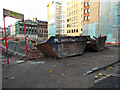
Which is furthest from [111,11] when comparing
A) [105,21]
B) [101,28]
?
[101,28]

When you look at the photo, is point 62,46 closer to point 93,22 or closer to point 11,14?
point 11,14

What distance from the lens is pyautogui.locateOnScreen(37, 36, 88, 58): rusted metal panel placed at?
5.90 meters

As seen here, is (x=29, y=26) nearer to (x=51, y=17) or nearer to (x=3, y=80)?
(x=51, y=17)

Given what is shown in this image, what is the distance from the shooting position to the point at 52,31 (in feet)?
222

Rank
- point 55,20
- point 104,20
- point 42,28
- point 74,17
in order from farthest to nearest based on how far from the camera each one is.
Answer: point 42,28 → point 55,20 → point 74,17 → point 104,20

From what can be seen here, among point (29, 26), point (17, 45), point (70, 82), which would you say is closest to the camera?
point (70, 82)

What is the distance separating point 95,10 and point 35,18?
171ft

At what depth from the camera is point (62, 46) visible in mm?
6344

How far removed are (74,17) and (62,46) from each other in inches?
1646

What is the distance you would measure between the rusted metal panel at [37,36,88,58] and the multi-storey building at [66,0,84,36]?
110 ft

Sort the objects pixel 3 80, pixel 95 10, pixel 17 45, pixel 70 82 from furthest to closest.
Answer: pixel 95 10, pixel 17 45, pixel 3 80, pixel 70 82

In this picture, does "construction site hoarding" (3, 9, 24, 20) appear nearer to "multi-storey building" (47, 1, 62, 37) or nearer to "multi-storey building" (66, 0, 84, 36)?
"multi-storey building" (66, 0, 84, 36)

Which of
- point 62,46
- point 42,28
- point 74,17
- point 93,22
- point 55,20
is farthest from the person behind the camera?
point 42,28

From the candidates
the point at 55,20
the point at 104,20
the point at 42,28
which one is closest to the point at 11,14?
the point at 104,20
